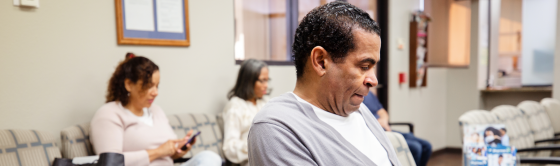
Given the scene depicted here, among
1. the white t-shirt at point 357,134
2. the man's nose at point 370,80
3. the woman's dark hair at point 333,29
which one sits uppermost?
the woman's dark hair at point 333,29

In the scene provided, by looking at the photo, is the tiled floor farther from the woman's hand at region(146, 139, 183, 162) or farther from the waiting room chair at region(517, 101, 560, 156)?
the woman's hand at region(146, 139, 183, 162)

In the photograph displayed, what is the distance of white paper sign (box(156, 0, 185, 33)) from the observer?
8.26 feet

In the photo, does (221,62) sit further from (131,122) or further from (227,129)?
(131,122)

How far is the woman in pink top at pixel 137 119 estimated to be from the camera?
1.96 metres

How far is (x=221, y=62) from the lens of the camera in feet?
9.59

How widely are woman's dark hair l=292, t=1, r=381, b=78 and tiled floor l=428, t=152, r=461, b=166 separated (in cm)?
423

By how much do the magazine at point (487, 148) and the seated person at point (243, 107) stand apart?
48.7 inches

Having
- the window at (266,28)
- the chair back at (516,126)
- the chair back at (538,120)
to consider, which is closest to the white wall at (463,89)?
the chair back at (538,120)

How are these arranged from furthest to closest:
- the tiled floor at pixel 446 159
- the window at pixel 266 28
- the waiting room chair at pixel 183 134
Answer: the tiled floor at pixel 446 159 → the window at pixel 266 28 → the waiting room chair at pixel 183 134

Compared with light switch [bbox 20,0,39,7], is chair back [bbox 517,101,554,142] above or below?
below

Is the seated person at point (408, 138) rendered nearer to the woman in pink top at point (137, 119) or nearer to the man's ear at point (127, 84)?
the woman in pink top at point (137, 119)

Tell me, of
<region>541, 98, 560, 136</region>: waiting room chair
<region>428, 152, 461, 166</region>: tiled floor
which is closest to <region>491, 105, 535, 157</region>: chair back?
<region>541, 98, 560, 136</region>: waiting room chair

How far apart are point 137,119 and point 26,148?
53 centimetres

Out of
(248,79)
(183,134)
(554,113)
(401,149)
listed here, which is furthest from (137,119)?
(554,113)
